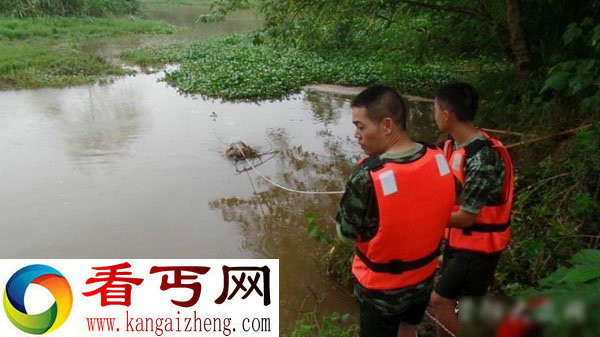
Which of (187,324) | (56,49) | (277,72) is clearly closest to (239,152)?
(187,324)

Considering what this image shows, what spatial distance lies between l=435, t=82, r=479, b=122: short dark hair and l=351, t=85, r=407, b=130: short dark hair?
55 centimetres

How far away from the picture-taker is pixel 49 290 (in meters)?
2.87

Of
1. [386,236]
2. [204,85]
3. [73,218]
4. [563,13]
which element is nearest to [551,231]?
[386,236]

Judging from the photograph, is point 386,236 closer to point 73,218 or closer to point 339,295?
point 339,295

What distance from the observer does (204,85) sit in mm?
11516

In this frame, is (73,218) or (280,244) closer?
(280,244)

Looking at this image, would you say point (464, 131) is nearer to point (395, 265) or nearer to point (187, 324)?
point (395, 265)

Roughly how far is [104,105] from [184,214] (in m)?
6.07

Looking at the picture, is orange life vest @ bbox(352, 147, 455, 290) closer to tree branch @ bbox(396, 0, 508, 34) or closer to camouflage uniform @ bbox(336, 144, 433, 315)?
camouflage uniform @ bbox(336, 144, 433, 315)

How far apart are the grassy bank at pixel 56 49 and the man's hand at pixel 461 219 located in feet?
40.3

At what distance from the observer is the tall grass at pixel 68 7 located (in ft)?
74.0

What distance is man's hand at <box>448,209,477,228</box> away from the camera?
2.23 meters

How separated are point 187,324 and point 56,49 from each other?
55.5 feet

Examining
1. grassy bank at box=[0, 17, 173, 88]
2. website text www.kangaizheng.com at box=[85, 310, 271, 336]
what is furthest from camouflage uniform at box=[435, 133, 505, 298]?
grassy bank at box=[0, 17, 173, 88]
